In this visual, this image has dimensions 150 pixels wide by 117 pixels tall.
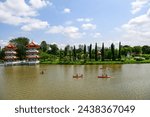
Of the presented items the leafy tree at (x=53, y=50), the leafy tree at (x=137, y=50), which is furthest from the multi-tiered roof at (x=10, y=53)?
the leafy tree at (x=137, y=50)

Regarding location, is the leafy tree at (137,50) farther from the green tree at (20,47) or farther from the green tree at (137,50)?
the green tree at (20,47)

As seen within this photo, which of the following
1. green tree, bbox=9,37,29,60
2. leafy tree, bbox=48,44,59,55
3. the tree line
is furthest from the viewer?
leafy tree, bbox=48,44,59,55

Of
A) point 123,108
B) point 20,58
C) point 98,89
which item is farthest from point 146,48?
point 123,108

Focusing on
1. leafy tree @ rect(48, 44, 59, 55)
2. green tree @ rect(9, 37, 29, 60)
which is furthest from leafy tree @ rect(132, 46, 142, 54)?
green tree @ rect(9, 37, 29, 60)

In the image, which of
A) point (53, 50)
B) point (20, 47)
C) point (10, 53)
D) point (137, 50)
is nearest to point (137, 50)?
point (137, 50)

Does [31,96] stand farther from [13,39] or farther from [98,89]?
[13,39]

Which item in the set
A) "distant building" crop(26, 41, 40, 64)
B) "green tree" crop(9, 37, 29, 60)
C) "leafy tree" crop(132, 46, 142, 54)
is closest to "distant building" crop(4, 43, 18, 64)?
"distant building" crop(26, 41, 40, 64)

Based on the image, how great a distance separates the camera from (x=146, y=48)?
278ft

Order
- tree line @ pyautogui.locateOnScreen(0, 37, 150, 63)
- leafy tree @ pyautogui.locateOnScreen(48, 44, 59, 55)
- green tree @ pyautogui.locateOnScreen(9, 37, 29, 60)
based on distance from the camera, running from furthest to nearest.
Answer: leafy tree @ pyautogui.locateOnScreen(48, 44, 59, 55), green tree @ pyautogui.locateOnScreen(9, 37, 29, 60), tree line @ pyautogui.locateOnScreen(0, 37, 150, 63)

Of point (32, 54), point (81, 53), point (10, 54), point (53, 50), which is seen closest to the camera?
point (32, 54)

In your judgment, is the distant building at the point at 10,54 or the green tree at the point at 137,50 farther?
the green tree at the point at 137,50

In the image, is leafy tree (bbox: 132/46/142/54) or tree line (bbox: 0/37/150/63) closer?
tree line (bbox: 0/37/150/63)

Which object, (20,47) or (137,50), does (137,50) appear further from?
(20,47)

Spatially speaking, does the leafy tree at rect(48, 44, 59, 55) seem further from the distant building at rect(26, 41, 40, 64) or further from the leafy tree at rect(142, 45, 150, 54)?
the leafy tree at rect(142, 45, 150, 54)
